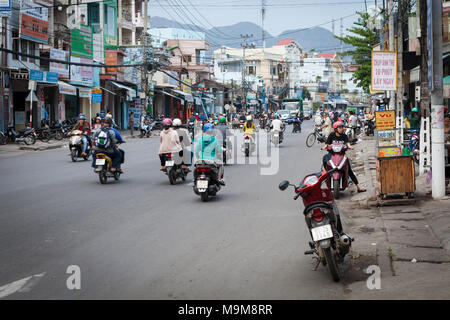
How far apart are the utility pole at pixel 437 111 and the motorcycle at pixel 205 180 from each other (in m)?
4.40

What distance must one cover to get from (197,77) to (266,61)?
4348cm

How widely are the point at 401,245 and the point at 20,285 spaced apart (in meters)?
5.00

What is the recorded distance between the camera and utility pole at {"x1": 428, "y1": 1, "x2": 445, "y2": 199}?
11.2m

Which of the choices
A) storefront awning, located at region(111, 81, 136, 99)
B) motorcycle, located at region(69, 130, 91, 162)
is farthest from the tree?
motorcycle, located at region(69, 130, 91, 162)

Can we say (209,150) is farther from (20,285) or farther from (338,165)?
(20,285)

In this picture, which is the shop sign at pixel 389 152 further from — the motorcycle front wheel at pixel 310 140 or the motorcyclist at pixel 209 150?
the motorcycle front wheel at pixel 310 140

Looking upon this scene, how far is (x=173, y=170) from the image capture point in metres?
15.0

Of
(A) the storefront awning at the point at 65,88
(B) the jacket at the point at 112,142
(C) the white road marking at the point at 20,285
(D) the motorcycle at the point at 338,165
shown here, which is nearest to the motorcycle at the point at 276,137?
(B) the jacket at the point at 112,142

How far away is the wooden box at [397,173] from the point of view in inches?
440

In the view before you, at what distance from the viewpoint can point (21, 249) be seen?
302 inches

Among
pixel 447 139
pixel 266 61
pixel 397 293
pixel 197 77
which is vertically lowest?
pixel 397 293

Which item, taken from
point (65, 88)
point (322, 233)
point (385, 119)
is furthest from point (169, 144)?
point (65, 88)
